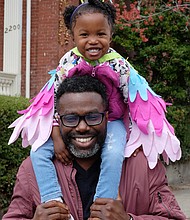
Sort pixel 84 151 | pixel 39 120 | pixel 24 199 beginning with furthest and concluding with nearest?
pixel 39 120, pixel 24 199, pixel 84 151

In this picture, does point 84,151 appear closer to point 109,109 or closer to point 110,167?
point 110,167

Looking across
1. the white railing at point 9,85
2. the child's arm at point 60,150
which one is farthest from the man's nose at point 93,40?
the white railing at point 9,85

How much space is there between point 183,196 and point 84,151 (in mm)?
9358

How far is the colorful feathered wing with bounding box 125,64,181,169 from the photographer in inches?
127

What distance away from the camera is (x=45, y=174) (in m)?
3.12

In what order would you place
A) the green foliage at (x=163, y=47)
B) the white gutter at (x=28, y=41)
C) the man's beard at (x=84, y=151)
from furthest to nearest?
the green foliage at (x=163, y=47) → the white gutter at (x=28, y=41) → the man's beard at (x=84, y=151)

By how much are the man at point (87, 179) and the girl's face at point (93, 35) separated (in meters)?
0.19

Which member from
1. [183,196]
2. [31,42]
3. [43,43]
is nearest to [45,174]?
[183,196]

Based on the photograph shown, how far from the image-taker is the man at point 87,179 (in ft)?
9.87

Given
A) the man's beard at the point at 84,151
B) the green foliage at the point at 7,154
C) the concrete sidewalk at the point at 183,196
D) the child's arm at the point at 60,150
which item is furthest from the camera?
the concrete sidewalk at the point at 183,196

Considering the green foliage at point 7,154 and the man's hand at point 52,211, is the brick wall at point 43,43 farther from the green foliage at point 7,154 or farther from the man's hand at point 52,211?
the man's hand at point 52,211

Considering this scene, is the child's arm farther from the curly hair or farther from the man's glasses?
the curly hair

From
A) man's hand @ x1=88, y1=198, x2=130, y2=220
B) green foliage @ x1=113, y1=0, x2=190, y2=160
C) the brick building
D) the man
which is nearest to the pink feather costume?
the man

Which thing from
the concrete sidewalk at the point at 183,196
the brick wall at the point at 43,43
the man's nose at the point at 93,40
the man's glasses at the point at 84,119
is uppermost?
the brick wall at the point at 43,43
